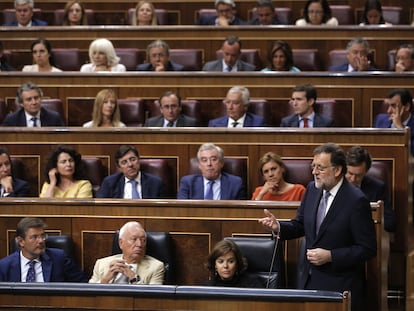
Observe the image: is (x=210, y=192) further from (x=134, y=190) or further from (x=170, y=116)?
(x=170, y=116)

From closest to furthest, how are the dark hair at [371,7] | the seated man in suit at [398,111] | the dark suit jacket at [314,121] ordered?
the seated man in suit at [398,111] → the dark suit jacket at [314,121] → the dark hair at [371,7]

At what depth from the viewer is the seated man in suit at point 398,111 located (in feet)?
11.6

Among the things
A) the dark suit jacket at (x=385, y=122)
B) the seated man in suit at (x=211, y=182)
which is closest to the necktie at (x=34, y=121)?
the seated man in suit at (x=211, y=182)

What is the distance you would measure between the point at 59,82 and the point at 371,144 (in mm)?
1319

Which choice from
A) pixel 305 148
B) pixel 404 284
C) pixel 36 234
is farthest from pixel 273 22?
pixel 36 234

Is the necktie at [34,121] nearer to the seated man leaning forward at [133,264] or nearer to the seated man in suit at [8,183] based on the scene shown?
the seated man in suit at [8,183]

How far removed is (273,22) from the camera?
4.62m

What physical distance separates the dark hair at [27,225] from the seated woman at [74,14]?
6.48 feet

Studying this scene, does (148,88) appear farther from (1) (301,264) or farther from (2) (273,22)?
(1) (301,264)

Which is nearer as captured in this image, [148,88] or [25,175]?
[25,175]

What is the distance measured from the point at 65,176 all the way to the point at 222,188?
51 centimetres

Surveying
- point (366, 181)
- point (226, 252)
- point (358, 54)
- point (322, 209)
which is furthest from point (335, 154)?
point (358, 54)

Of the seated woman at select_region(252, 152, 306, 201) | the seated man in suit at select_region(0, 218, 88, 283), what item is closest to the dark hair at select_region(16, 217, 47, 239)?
the seated man in suit at select_region(0, 218, 88, 283)

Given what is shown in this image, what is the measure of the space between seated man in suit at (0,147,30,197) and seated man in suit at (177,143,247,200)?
0.51 metres
